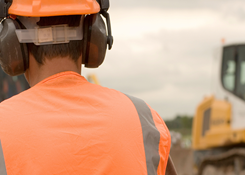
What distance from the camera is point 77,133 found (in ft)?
4.51

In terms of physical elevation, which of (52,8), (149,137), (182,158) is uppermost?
(52,8)

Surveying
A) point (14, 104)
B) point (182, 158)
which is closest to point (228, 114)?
point (14, 104)

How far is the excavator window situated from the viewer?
30.1ft

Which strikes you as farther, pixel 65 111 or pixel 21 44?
pixel 21 44

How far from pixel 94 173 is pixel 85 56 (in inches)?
24.4

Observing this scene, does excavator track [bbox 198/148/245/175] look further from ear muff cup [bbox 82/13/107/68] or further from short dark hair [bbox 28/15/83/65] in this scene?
short dark hair [bbox 28/15/83/65]

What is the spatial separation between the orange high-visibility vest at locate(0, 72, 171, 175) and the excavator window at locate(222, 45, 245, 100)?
26.3 feet

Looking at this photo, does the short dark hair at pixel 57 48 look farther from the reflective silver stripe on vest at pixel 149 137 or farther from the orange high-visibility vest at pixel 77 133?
the reflective silver stripe on vest at pixel 149 137

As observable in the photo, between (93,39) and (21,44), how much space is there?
Result: 1.04ft

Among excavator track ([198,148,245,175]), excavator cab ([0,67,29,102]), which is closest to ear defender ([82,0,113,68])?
excavator cab ([0,67,29,102])

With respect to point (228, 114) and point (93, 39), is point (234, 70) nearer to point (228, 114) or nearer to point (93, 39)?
point (228, 114)

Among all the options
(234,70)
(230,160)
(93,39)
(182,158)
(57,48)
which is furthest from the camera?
(182,158)

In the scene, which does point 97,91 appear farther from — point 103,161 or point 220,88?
point 220,88

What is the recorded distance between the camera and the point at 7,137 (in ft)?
4.37
